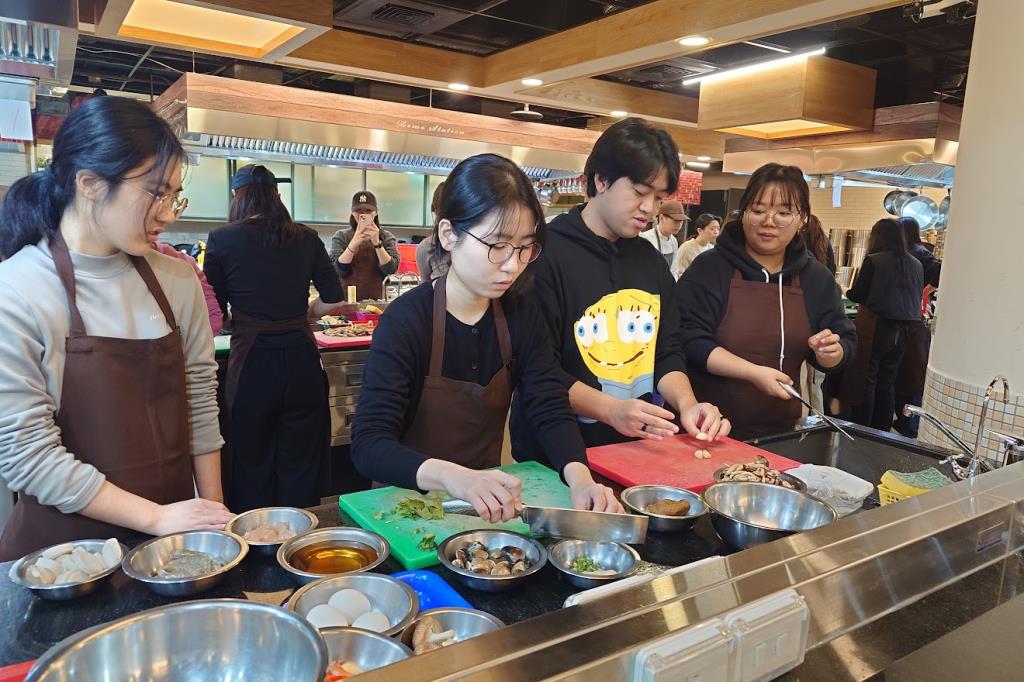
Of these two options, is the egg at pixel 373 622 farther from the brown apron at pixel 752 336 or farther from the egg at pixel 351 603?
the brown apron at pixel 752 336

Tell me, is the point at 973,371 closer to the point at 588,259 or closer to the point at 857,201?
the point at 588,259

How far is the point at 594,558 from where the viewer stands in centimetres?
134

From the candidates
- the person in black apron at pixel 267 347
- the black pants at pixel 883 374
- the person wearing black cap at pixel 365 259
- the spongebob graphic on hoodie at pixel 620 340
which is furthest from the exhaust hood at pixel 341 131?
the spongebob graphic on hoodie at pixel 620 340

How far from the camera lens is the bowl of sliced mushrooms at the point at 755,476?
167 centimetres

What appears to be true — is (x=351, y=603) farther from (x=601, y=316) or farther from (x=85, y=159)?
(x=601, y=316)

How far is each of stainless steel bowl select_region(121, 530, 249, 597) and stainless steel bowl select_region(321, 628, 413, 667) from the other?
0.33 meters

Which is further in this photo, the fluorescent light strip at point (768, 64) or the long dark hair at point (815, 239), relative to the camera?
the fluorescent light strip at point (768, 64)

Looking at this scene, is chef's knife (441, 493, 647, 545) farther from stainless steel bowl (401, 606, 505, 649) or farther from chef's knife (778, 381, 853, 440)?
chef's knife (778, 381, 853, 440)

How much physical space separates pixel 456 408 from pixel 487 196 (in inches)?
21.4

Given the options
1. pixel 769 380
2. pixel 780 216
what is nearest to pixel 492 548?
pixel 769 380

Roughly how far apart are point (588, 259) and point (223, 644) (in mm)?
1664

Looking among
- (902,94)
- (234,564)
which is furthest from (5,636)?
(902,94)

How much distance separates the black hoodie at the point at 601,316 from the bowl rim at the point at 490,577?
77 cm

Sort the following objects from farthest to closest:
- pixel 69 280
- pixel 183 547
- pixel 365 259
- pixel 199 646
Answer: pixel 365 259, pixel 69 280, pixel 183 547, pixel 199 646
